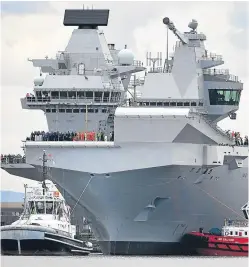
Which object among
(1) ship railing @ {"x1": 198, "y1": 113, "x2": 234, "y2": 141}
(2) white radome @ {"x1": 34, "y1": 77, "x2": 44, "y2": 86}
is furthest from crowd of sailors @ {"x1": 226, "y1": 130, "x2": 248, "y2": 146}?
(2) white radome @ {"x1": 34, "y1": 77, "x2": 44, "y2": 86}

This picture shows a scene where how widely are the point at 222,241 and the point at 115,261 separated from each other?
8.47 meters

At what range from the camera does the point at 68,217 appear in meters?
90.6

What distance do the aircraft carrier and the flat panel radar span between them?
6 cm

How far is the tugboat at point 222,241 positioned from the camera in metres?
91.5

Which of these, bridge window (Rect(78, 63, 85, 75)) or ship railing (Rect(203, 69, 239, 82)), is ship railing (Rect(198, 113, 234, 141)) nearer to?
ship railing (Rect(203, 69, 239, 82))

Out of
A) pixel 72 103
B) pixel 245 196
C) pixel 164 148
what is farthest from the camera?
pixel 245 196

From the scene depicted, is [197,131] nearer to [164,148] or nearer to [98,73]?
[164,148]

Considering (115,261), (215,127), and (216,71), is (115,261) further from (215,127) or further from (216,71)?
(216,71)

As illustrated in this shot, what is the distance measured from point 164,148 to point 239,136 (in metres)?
11.7

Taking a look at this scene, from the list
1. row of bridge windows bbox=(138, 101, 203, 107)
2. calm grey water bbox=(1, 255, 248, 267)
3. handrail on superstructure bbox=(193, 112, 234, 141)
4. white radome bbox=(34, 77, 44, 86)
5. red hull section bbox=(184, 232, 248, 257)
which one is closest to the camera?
calm grey water bbox=(1, 255, 248, 267)

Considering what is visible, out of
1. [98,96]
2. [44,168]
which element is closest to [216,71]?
[98,96]

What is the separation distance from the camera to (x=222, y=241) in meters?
92.1

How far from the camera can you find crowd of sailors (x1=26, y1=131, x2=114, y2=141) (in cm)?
9044

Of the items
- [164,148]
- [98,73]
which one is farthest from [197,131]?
[98,73]
